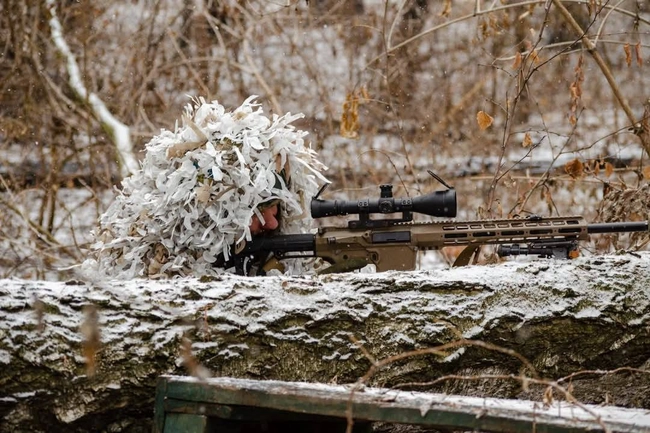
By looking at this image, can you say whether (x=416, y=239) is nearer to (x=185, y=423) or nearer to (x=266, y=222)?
(x=266, y=222)

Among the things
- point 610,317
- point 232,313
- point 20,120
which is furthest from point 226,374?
point 20,120

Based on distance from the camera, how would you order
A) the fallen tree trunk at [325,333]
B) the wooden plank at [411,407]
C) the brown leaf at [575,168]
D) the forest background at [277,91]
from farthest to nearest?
1. the forest background at [277,91]
2. the brown leaf at [575,168]
3. the fallen tree trunk at [325,333]
4. the wooden plank at [411,407]

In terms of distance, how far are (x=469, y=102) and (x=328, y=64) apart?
1.54 m

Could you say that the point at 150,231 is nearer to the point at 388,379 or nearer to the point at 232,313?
the point at 232,313

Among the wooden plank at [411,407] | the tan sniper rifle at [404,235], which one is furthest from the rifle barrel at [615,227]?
the wooden plank at [411,407]

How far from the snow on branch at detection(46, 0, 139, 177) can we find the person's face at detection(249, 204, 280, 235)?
2594 mm

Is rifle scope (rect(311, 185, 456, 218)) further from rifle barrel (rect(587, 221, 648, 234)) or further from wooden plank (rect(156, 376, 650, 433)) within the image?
wooden plank (rect(156, 376, 650, 433))

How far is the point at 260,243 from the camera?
12.6 feet

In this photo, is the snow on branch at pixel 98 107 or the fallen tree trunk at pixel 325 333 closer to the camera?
the fallen tree trunk at pixel 325 333

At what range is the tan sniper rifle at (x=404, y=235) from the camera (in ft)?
12.3

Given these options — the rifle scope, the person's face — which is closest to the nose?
the person's face

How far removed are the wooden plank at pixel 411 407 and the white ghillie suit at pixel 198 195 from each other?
4.27 feet

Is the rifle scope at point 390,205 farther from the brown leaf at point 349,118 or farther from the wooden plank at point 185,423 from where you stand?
the brown leaf at point 349,118

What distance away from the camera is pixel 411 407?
7.04ft
